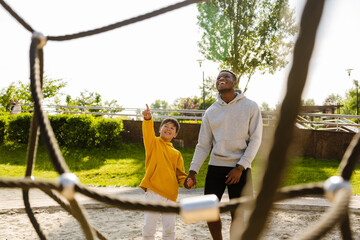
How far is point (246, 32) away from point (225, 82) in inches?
690

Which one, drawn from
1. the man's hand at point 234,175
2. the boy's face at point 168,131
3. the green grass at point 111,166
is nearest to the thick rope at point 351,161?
the man's hand at point 234,175

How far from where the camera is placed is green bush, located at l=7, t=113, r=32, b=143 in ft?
37.6

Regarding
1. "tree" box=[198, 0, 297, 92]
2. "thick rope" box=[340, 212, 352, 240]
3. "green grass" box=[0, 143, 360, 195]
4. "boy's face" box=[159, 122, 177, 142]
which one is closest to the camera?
"thick rope" box=[340, 212, 352, 240]

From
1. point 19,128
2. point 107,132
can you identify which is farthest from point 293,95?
point 19,128

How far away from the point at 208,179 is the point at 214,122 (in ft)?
1.86

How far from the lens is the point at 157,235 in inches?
144

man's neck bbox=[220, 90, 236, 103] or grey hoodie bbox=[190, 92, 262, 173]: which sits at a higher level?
man's neck bbox=[220, 90, 236, 103]

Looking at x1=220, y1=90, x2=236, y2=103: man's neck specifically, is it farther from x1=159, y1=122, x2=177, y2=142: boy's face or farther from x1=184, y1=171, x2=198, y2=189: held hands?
x1=184, y1=171, x2=198, y2=189: held hands

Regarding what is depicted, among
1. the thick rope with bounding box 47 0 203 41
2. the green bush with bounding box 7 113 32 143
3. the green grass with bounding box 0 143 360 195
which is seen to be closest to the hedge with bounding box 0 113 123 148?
the green bush with bounding box 7 113 32 143

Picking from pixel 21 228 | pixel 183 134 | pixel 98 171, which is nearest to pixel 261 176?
pixel 21 228

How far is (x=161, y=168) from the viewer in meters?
3.23

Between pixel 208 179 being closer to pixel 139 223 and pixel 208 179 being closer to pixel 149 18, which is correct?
pixel 139 223

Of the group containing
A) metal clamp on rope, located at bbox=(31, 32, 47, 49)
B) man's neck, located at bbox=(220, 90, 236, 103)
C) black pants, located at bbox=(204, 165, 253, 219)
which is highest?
metal clamp on rope, located at bbox=(31, 32, 47, 49)

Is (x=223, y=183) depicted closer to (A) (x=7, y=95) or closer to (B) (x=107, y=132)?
(B) (x=107, y=132)
